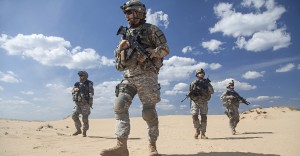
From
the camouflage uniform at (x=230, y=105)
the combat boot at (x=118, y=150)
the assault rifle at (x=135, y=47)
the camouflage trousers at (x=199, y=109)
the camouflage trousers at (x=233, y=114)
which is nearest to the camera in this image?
the combat boot at (x=118, y=150)

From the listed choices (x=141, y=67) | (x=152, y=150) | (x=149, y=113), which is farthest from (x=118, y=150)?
(x=141, y=67)

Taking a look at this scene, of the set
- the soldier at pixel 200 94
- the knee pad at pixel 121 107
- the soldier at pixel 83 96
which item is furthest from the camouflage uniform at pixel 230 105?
the knee pad at pixel 121 107

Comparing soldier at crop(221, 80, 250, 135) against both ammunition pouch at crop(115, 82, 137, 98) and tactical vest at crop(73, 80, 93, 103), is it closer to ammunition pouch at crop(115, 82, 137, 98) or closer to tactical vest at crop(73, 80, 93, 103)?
tactical vest at crop(73, 80, 93, 103)

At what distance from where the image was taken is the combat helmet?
16.1ft

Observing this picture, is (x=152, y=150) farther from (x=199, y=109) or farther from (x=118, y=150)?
(x=199, y=109)

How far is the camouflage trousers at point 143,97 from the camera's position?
4523 mm

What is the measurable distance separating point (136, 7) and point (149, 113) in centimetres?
162

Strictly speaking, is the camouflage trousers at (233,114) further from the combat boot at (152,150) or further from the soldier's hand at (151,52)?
the soldier's hand at (151,52)

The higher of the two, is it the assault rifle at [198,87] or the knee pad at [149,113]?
the assault rifle at [198,87]

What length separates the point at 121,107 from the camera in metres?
4.49

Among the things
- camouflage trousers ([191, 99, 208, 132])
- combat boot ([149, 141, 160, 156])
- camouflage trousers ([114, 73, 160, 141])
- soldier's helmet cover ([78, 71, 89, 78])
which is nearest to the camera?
combat boot ([149, 141, 160, 156])

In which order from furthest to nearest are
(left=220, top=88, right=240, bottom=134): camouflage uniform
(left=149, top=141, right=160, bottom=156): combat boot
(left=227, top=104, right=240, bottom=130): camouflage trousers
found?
(left=220, top=88, right=240, bottom=134): camouflage uniform → (left=227, top=104, right=240, bottom=130): camouflage trousers → (left=149, top=141, right=160, bottom=156): combat boot

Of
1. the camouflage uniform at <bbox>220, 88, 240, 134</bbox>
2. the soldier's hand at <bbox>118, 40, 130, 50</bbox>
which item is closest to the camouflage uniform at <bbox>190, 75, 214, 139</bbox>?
the camouflage uniform at <bbox>220, 88, 240, 134</bbox>

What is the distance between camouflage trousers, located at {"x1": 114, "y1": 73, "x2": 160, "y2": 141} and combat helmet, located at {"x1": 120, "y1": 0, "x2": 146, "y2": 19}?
98 cm
